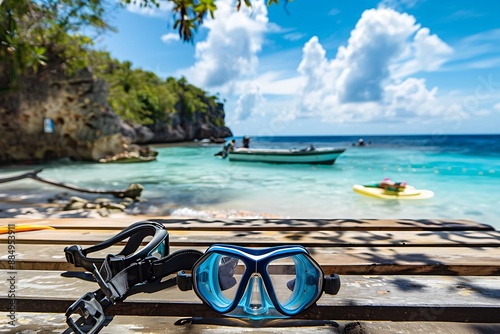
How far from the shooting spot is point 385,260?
140 cm

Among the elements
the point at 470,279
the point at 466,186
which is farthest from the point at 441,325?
the point at 466,186

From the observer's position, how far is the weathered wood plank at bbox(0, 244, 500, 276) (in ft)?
4.35

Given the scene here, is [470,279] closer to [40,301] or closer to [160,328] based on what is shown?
[160,328]

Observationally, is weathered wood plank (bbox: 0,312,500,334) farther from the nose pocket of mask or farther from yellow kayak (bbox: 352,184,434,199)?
yellow kayak (bbox: 352,184,434,199)

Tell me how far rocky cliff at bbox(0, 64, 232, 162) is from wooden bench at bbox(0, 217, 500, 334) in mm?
22160

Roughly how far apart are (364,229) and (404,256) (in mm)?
640

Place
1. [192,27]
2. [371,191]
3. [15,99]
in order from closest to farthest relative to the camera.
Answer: [192,27] → [371,191] → [15,99]

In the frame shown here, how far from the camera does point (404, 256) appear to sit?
1.47 m

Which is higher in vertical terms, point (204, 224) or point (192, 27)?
point (192, 27)

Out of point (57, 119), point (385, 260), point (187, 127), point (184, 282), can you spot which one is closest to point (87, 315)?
point (184, 282)

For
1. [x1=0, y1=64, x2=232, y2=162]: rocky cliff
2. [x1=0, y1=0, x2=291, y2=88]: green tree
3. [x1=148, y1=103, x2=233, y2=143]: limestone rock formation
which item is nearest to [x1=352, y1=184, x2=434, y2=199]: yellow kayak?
[x1=0, y1=0, x2=291, y2=88]: green tree

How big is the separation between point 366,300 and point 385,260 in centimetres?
39

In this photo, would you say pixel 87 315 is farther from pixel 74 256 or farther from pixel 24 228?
pixel 24 228

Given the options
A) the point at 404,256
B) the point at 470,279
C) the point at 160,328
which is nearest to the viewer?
the point at 160,328
